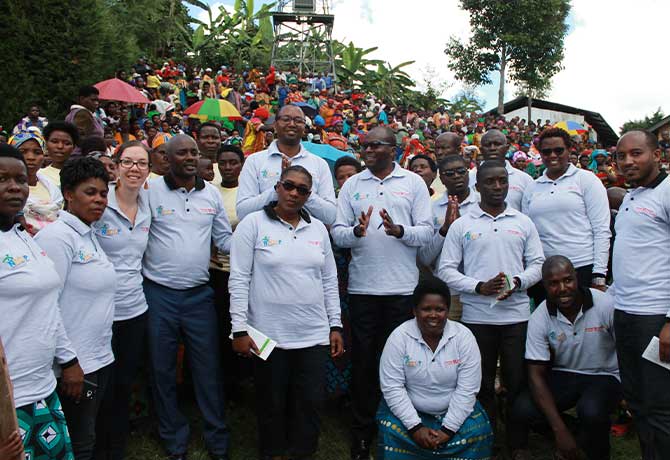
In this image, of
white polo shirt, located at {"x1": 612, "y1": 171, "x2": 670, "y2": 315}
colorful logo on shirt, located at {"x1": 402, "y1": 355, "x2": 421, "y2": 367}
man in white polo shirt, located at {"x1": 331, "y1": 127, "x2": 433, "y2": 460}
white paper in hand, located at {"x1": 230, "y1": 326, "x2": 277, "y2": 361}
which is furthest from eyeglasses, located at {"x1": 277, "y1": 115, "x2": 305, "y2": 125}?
white polo shirt, located at {"x1": 612, "y1": 171, "x2": 670, "y2": 315}

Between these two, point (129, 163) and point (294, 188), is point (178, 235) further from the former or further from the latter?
point (294, 188)

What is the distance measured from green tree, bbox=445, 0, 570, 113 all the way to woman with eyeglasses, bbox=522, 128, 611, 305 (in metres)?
31.0

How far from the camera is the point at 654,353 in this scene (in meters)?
3.53

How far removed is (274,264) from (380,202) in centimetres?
106

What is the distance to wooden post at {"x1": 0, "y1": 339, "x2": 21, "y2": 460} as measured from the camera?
1.70 metres

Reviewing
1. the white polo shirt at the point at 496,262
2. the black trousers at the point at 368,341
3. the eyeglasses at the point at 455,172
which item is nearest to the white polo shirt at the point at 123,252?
the black trousers at the point at 368,341

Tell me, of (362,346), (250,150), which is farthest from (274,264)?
(250,150)

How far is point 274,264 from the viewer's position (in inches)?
160

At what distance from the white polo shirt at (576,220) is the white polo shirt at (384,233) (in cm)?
97

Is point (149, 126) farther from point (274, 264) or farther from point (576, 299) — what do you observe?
point (576, 299)

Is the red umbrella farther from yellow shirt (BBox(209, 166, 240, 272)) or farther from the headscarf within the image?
the headscarf

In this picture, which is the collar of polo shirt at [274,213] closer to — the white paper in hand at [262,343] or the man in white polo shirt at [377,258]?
the man in white polo shirt at [377,258]

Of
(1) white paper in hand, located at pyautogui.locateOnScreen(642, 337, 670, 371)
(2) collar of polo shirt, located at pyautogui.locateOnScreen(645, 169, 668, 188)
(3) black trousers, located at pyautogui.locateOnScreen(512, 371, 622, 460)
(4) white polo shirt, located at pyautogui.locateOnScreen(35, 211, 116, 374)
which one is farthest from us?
(3) black trousers, located at pyautogui.locateOnScreen(512, 371, 622, 460)

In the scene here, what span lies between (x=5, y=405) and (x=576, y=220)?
4.17 m
